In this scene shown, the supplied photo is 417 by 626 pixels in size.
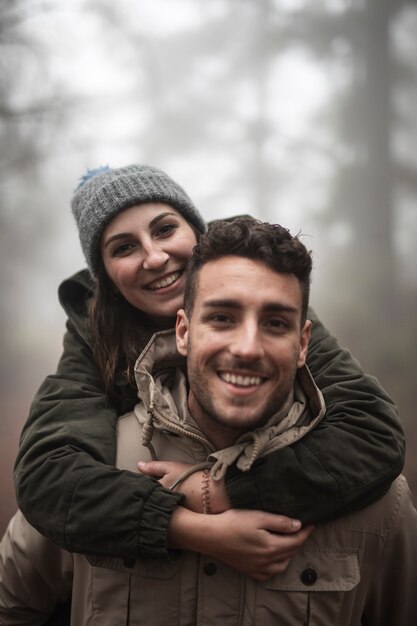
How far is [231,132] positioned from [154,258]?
1.48 meters

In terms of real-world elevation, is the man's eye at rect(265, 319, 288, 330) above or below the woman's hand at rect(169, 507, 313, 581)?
above

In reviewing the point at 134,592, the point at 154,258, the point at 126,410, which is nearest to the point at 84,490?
the point at 134,592

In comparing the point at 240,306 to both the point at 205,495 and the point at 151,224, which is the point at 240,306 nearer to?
the point at 205,495

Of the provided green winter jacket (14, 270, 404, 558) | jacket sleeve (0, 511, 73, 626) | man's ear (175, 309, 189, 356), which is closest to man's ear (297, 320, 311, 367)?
green winter jacket (14, 270, 404, 558)

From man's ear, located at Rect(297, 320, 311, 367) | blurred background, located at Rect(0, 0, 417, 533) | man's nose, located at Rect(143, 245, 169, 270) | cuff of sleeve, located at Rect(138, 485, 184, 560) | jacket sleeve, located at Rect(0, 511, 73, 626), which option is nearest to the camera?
cuff of sleeve, located at Rect(138, 485, 184, 560)

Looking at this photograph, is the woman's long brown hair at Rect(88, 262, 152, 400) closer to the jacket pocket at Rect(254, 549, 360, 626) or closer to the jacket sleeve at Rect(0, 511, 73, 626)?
the jacket sleeve at Rect(0, 511, 73, 626)

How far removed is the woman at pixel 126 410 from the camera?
103cm

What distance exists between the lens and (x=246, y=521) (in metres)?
1.02

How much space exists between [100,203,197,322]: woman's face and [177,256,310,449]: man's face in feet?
0.98

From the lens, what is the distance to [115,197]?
1.43 m

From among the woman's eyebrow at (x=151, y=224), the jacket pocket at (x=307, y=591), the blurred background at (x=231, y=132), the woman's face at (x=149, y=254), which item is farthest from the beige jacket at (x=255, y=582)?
the blurred background at (x=231, y=132)

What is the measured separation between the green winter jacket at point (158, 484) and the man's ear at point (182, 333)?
0.25 meters

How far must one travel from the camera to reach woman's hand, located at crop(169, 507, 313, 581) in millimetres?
1011

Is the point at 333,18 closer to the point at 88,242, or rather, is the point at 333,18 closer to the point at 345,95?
the point at 345,95
